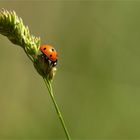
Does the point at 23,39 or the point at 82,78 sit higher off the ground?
the point at 23,39

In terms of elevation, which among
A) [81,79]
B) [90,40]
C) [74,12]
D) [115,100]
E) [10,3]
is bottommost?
[115,100]

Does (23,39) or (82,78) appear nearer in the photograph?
(23,39)

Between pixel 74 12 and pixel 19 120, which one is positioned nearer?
pixel 19 120

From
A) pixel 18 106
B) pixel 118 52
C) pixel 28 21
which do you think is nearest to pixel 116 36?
pixel 118 52

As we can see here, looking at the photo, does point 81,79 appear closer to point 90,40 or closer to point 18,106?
point 90,40

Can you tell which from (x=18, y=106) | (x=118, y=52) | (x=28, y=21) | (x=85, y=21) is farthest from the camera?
(x=28, y=21)

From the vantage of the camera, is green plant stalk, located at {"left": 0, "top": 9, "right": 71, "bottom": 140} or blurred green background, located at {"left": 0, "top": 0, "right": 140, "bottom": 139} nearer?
green plant stalk, located at {"left": 0, "top": 9, "right": 71, "bottom": 140}

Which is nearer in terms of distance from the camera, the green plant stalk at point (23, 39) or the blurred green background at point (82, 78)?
the green plant stalk at point (23, 39)

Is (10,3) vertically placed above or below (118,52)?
above
